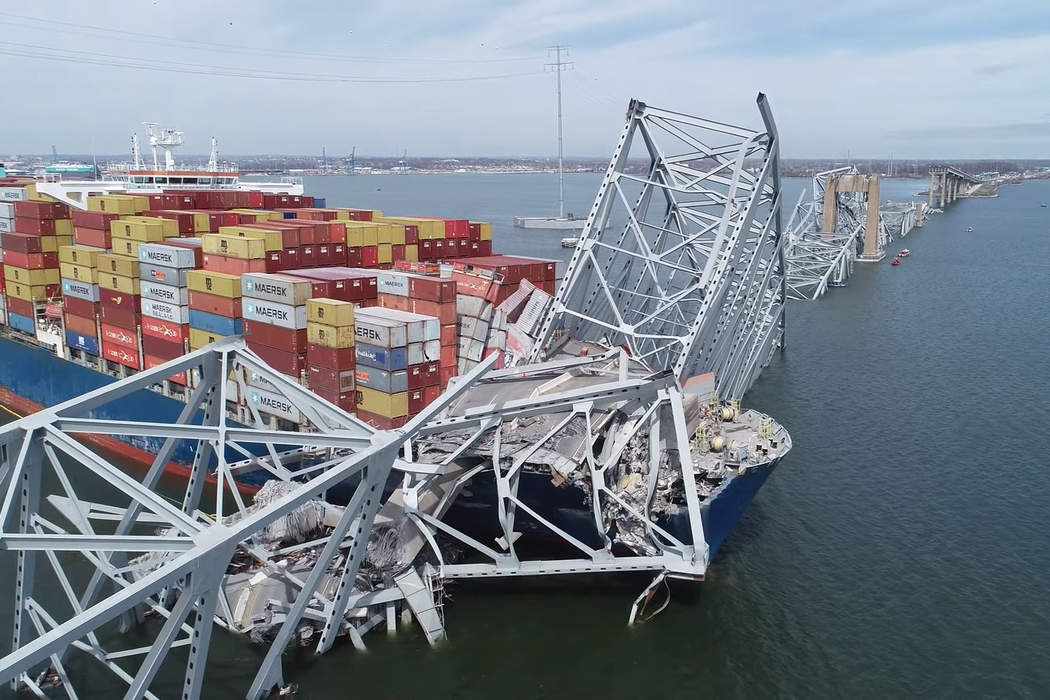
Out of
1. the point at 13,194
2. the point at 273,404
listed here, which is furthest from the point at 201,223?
the point at 13,194

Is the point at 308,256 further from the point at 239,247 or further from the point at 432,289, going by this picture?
the point at 432,289

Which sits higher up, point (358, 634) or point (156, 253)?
point (156, 253)

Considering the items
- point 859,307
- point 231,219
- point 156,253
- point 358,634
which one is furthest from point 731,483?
point 859,307

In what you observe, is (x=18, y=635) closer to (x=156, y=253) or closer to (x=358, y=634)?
(x=358, y=634)

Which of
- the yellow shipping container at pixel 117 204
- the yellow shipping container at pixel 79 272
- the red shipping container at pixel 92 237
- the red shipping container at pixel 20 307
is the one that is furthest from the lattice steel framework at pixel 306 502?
the yellow shipping container at pixel 117 204

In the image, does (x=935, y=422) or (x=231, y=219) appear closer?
(x=935, y=422)

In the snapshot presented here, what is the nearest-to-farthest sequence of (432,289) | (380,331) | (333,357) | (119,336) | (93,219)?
1. (380,331)
2. (333,357)
3. (432,289)
4. (119,336)
5. (93,219)

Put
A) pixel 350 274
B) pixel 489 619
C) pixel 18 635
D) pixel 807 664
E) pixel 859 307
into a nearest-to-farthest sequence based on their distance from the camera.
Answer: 1. pixel 18 635
2. pixel 807 664
3. pixel 489 619
4. pixel 350 274
5. pixel 859 307
